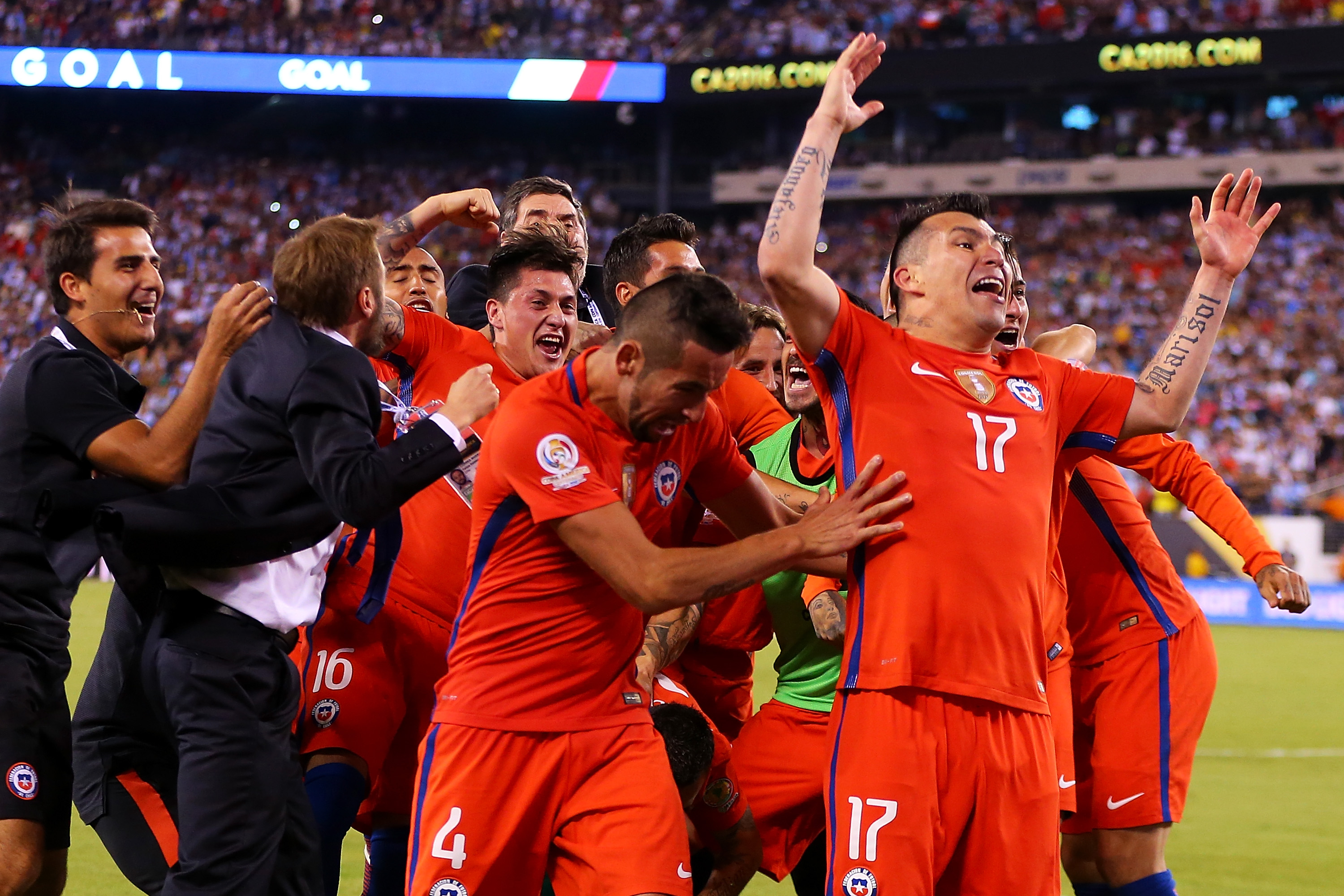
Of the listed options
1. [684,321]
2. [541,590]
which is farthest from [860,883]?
[684,321]

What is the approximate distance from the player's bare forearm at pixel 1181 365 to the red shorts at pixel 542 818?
1774 millimetres

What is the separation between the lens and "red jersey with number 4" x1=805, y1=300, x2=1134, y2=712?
369 cm

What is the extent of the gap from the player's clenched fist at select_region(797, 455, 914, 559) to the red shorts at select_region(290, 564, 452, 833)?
1771 mm

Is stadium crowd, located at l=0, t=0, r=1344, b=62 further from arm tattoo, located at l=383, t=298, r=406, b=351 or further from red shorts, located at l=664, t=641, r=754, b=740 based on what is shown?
arm tattoo, located at l=383, t=298, r=406, b=351

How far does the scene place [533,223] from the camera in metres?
6.06

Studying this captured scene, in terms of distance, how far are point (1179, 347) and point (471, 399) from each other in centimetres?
209

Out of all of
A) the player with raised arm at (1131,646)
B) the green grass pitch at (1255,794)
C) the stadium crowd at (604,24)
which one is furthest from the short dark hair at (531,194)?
the stadium crowd at (604,24)

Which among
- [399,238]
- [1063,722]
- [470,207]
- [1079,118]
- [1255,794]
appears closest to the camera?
[1063,722]

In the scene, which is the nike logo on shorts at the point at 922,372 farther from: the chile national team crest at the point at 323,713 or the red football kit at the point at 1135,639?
the chile national team crest at the point at 323,713

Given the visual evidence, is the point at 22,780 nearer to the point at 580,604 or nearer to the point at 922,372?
the point at 580,604

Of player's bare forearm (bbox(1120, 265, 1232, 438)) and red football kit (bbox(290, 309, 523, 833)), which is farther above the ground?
player's bare forearm (bbox(1120, 265, 1232, 438))

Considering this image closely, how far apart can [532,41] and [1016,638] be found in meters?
33.8

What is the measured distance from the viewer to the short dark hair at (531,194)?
6344 millimetres

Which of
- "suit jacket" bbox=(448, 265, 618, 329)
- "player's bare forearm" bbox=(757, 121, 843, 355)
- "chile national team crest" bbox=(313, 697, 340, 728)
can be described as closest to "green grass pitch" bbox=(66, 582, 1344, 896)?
"chile national team crest" bbox=(313, 697, 340, 728)
